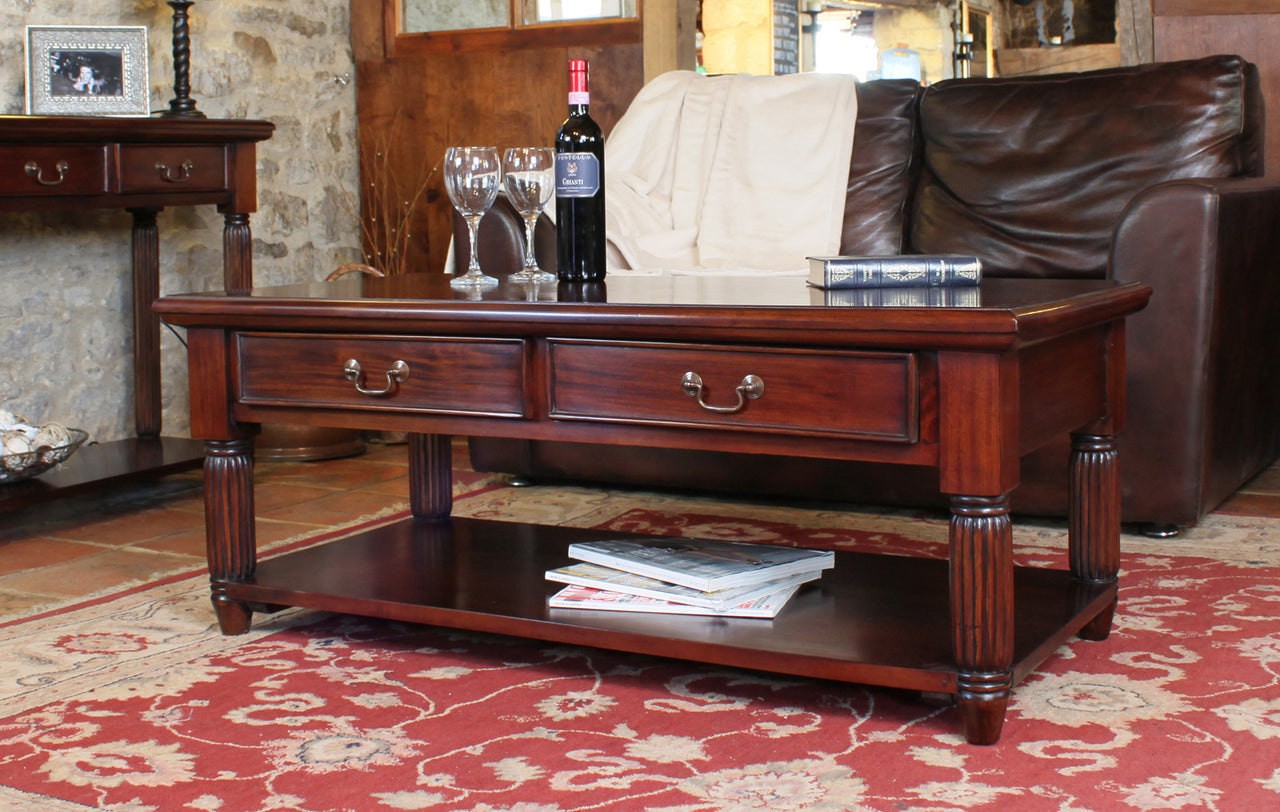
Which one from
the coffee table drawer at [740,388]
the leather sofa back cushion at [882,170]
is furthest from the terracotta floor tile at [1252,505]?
the coffee table drawer at [740,388]

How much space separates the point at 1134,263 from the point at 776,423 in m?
1.18

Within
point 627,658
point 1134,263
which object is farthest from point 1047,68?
point 627,658

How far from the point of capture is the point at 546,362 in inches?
65.3

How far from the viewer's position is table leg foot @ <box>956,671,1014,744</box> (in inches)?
57.1

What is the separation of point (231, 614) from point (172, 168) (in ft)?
4.63

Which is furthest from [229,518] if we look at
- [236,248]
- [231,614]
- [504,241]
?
[236,248]

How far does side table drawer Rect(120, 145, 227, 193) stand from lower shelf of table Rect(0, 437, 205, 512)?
61 cm

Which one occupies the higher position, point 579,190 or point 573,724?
point 579,190

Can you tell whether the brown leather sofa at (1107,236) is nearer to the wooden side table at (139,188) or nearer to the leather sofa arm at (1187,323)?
the leather sofa arm at (1187,323)

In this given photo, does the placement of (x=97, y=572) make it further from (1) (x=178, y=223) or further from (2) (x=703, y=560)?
(1) (x=178, y=223)

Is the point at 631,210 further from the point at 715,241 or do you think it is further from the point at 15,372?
the point at 15,372

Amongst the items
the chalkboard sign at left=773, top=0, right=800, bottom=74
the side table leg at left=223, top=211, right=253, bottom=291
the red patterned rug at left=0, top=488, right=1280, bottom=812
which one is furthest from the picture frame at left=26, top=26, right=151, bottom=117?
the chalkboard sign at left=773, top=0, right=800, bottom=74

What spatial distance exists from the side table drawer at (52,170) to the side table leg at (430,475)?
1.05 m

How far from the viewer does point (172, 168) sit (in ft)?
9.84
